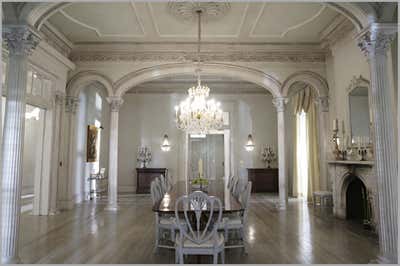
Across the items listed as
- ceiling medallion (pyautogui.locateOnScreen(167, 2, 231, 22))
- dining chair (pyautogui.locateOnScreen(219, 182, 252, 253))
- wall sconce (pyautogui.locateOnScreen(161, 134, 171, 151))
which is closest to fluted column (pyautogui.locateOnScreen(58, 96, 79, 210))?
ceiling medallion (pyautogui.locateOnScreen(167, 2, 231, 22))

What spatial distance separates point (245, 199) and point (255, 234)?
3.71ft

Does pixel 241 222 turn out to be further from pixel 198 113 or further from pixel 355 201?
pixel 355 201

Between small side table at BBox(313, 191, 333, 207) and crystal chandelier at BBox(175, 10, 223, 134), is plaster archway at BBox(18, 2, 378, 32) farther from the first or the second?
small side table at BBox(313, 191, 333, 207)

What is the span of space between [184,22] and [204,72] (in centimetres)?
171

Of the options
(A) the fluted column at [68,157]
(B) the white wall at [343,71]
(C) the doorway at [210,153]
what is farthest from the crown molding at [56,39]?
(B) the white wall at [343,71]

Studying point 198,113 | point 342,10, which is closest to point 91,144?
point 198,113

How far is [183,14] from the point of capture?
5.66 meters

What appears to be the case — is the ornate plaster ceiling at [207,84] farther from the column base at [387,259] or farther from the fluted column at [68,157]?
the column base at [387,259]

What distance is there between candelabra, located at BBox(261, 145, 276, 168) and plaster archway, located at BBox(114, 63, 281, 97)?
3.75m

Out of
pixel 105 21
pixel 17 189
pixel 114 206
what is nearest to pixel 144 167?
pixel 114 206

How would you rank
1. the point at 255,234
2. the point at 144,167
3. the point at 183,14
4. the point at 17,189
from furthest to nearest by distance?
the point at 144,167 → the point at 183,14 → the point at 255,234 → the point at 17,189

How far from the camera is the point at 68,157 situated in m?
7.25

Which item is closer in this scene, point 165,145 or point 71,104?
point 71,104

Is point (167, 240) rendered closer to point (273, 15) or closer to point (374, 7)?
point (374, 7)
